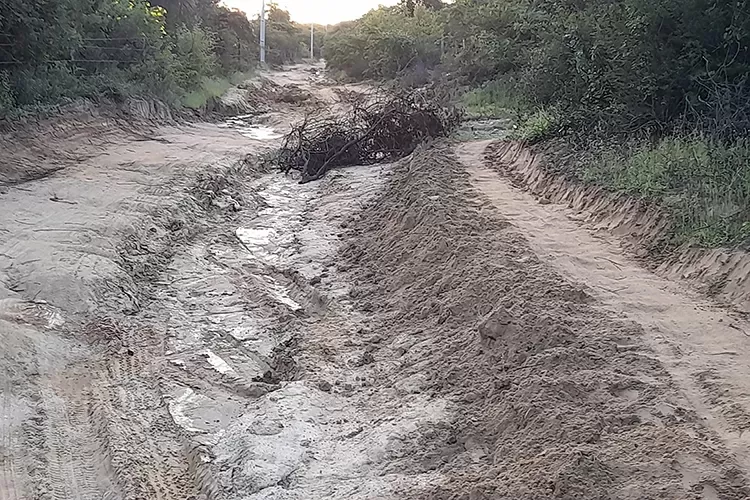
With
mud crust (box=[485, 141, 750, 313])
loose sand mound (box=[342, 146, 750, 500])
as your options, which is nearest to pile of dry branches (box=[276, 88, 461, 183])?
mud crust (box=[485, 141, 750, 313])

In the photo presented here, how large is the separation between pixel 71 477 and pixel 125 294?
12.6 feet

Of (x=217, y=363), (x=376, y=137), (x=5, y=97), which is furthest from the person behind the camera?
(x=376, y=137)

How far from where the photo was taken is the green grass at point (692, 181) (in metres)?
7.19

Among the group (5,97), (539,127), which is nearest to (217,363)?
(539,127)

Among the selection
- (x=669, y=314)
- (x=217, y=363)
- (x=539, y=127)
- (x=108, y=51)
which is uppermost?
(x=108, y=51)

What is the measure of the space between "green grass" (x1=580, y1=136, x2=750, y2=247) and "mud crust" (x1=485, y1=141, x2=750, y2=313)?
144 millimetres

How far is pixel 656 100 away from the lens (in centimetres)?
1060

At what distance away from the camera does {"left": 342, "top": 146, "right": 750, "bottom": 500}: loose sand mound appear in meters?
4.31

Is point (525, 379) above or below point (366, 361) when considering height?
above

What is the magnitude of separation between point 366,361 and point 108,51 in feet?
54.3

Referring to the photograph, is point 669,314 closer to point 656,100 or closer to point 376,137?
point 656,100

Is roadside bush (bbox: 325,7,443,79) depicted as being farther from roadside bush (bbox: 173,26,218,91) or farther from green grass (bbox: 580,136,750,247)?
green grass (bbox: 580,136,750,247)

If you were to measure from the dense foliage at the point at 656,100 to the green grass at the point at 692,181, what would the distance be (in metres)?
0.01

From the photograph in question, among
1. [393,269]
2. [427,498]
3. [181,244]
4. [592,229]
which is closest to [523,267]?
[592,229]
